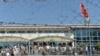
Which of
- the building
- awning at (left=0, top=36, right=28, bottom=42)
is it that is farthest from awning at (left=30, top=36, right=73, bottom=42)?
awning at (left=0, top=36, right=28, bottom=42)

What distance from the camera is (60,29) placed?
180 ft

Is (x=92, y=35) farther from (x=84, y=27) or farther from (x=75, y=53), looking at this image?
(x=75, y=53)

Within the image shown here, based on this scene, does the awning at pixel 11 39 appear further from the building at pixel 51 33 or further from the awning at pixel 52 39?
the awning at pixel 52 39

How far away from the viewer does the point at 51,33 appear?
180 ft

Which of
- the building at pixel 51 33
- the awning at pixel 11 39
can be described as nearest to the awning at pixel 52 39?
the building at pixel 51 33

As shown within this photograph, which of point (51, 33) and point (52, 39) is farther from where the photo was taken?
point (51, 33)

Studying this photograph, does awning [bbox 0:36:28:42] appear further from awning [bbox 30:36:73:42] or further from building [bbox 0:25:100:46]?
awning [bbox 30:36:73:42]

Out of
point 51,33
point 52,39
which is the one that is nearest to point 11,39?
point 52,39

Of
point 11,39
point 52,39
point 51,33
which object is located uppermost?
point 51,33

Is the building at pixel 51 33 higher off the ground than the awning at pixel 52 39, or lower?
higher

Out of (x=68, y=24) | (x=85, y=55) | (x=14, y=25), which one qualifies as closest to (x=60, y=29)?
(x=68, y=24)

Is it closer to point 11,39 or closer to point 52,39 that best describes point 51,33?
point 52,39

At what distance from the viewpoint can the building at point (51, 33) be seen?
5325cm

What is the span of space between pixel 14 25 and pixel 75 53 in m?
23.3
